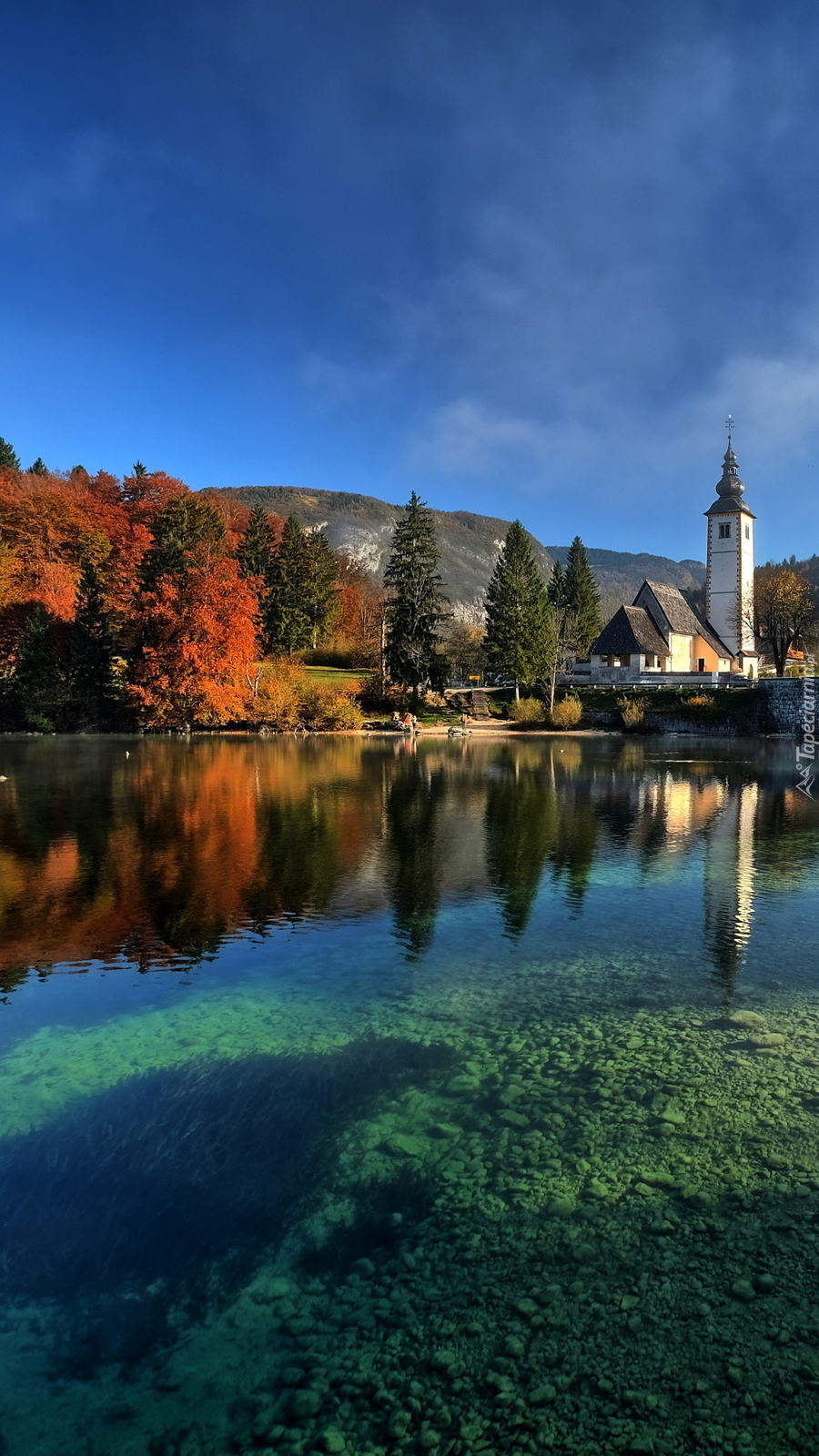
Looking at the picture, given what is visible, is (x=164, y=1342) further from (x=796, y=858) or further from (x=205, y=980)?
(x=796, y=858)

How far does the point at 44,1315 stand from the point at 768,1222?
450cm

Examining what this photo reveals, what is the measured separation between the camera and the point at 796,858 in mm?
16203

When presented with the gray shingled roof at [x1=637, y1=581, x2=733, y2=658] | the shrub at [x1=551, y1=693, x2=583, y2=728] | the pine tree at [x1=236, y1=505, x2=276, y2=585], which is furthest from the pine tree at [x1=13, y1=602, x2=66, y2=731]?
the gray shingled roof at [x1=637, y1=581, x2=733, y2=658]

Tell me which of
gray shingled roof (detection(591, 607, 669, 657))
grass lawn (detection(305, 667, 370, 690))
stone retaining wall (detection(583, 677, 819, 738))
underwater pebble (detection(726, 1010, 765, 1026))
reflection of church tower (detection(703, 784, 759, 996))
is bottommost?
underwater pebble (detection(726, 1010, 765, 1026))

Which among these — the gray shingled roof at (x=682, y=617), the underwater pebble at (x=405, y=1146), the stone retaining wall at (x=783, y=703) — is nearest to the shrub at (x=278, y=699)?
the stone retaining wall at (x=783, y=703)

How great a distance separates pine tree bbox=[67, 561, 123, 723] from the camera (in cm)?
5541

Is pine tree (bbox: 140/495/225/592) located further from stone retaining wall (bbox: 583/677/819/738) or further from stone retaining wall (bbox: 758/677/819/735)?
stone retaining wall (bbox: 758/677/819/735)

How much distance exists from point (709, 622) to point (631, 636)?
1233cm

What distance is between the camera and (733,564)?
7475 centimetres

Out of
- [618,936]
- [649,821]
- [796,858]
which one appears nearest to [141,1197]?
[618,936]

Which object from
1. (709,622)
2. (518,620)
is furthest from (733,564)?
(518,620)

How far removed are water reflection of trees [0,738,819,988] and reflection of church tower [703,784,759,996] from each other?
5cm

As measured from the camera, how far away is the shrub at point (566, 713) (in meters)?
58.6

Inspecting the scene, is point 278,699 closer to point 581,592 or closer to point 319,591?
point 319,591
